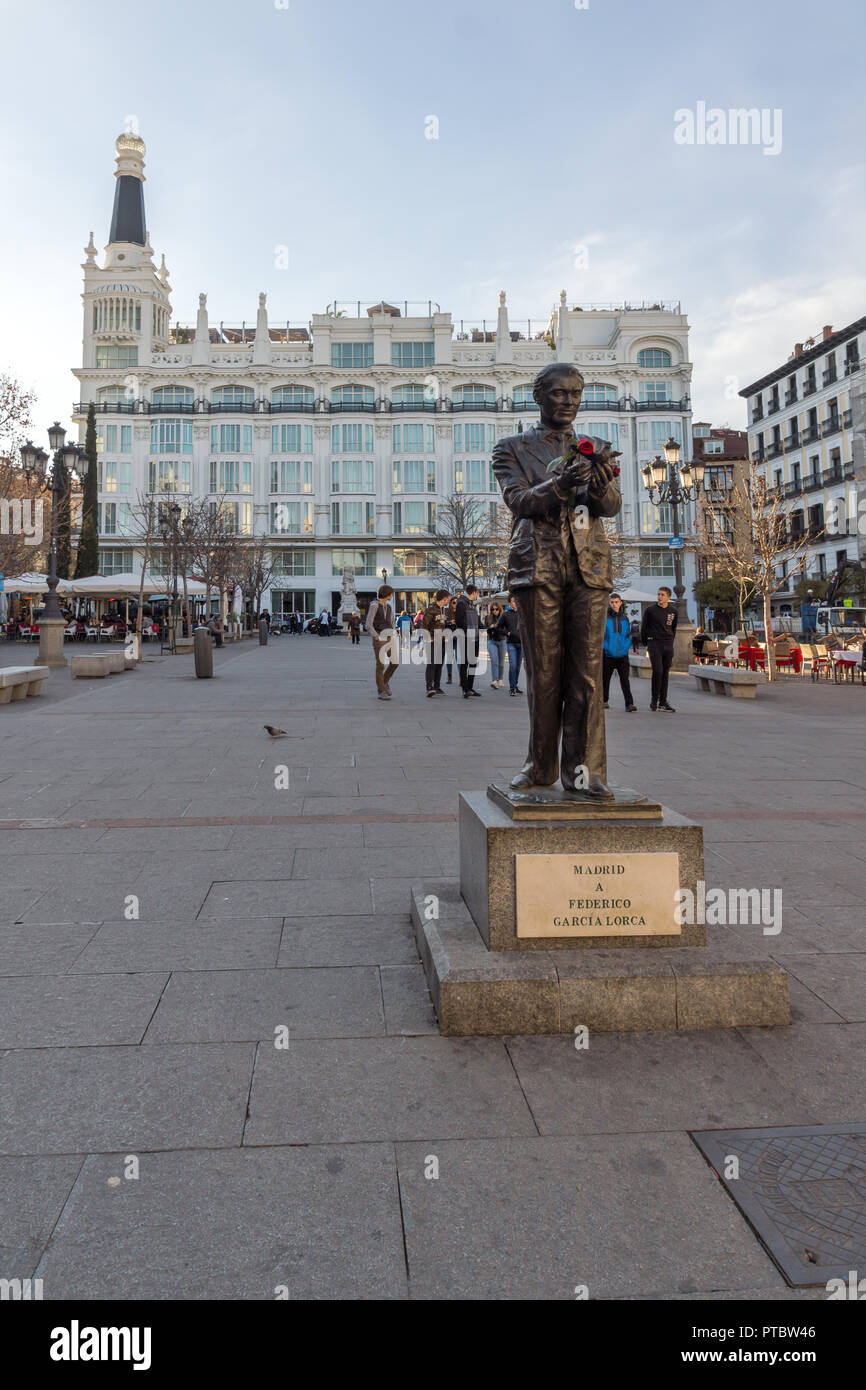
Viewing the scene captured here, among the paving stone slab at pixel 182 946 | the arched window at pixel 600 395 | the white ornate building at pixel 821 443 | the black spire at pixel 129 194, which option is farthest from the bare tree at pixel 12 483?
the black spire at pixel 129 194

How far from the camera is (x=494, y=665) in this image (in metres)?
19.1

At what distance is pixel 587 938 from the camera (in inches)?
→ 130

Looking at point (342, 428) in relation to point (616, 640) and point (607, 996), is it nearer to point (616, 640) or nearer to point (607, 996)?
point (616, 640)

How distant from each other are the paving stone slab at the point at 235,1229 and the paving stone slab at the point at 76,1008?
0.77m

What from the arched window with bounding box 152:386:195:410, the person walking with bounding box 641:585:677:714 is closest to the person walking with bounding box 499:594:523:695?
the person walking with bounding box 641:585:677:714

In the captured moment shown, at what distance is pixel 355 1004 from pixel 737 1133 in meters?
1.43

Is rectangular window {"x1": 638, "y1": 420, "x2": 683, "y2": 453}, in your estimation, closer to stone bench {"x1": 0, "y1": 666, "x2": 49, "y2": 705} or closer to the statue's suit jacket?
stone bench {"x1": 0, "y1": 666, "x2": 49, "y2": 705}

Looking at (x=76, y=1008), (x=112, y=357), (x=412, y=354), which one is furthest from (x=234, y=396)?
(x=76, y=1008)

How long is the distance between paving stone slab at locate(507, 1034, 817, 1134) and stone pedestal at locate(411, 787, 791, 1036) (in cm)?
10

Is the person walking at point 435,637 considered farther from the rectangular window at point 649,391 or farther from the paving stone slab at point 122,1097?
the rectangular window at point 649,391

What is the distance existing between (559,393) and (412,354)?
6992cm

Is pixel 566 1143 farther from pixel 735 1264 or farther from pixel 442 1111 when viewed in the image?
pixel 735 1264

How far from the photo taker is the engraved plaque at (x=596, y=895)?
3.26 m
